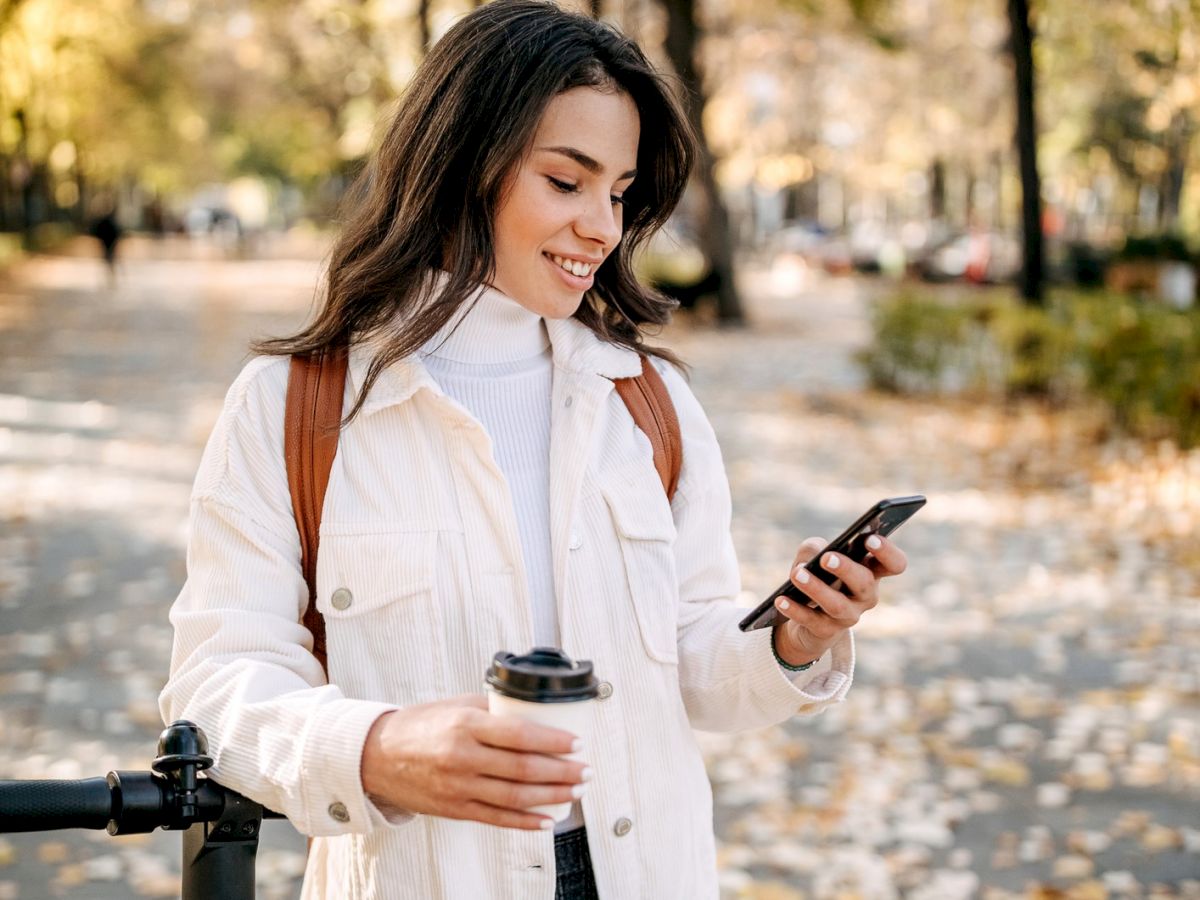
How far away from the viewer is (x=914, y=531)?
968 cm

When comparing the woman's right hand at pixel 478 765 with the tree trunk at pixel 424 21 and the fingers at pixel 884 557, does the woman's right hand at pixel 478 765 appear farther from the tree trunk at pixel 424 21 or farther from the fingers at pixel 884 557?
the tree trunk at pixel 424 21

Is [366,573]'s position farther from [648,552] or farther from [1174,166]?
[1174,166]

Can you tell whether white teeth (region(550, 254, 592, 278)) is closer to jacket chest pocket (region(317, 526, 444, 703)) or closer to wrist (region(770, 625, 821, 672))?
jacket chest pocket (region(317, 526, 444, 703))

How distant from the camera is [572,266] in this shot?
207 centimetres

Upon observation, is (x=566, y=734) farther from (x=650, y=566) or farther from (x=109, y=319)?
(x=109, y=319)

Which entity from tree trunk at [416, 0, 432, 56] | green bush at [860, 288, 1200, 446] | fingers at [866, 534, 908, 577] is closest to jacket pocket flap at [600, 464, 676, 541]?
fingers at [866, 534, 908, 577]

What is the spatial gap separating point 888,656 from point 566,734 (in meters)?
5.88

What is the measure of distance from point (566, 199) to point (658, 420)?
1.25 feet

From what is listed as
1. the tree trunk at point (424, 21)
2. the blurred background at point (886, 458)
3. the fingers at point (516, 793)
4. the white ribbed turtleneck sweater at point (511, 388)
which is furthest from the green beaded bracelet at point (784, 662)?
the tree trunk at point (424, 21)

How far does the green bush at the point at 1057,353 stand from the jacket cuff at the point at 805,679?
953cm

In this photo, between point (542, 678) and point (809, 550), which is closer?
point (542, 678)

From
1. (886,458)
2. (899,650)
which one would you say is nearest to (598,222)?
(899,650)

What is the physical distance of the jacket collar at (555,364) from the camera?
1.98 m

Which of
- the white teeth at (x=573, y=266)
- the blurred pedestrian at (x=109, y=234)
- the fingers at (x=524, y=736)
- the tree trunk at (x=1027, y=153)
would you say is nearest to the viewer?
the fingers at (x=524, y=736)
